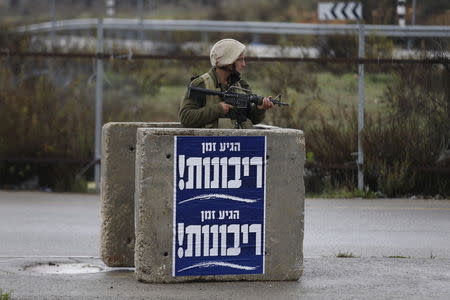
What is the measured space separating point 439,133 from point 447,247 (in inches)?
158

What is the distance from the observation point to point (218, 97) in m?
8.41

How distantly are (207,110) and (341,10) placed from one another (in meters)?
13.7

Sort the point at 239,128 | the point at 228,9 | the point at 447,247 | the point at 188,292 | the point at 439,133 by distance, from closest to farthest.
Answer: the point at 188,292
the point at 239,128
the point at 447,247
the point at 439,133
the point at 228,9

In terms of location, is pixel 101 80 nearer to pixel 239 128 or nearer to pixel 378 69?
pixel 378 69

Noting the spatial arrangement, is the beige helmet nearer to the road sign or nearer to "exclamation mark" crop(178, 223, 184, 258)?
"exclamation mark" crop(178, 223, 184, 258)

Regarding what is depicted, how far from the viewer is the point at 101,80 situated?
14.6m

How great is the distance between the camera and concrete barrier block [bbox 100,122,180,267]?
8617mm

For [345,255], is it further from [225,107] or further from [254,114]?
[225,107]

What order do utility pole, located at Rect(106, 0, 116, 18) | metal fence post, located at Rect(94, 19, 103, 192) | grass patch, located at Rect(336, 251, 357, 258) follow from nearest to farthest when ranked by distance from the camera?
grass patch, located at Rect(336, 251, 357, 258) < metal fence post, located at Rect(94, 19, 103, 192) < utility pole, located at Rect(106, 0, 116, 18)

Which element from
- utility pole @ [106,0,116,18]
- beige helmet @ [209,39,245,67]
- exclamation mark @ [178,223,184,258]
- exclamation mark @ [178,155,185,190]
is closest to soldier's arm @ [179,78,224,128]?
beige helmet @ [209,39,245,67]

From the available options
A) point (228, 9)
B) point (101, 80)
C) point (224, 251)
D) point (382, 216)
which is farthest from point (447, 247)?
point (228, 9)

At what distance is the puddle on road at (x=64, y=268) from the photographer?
8775 mm

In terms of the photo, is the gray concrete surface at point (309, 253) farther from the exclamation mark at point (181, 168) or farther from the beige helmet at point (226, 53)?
the beige helmet at point (226, 53)

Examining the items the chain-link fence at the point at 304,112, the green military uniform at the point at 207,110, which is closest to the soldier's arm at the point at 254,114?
the green military uniform at the point at 207,110
